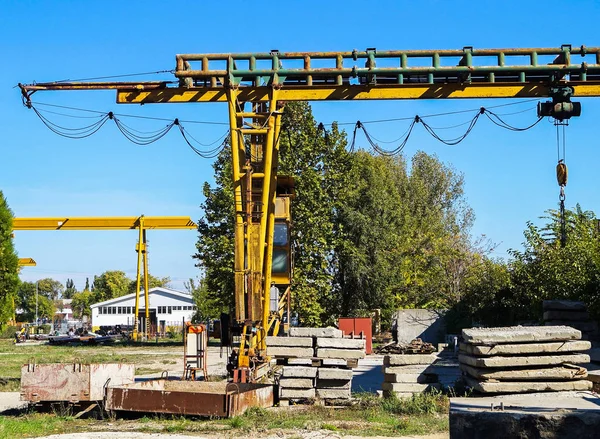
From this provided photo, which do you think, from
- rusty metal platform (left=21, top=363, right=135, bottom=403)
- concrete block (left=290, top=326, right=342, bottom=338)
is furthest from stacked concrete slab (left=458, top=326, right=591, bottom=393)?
rusty metal platform (left=21, top=363, right=135, bottom=403)

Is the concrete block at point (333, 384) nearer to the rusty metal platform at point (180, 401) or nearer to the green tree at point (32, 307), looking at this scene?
the rusty metal platform at point (180, 401)

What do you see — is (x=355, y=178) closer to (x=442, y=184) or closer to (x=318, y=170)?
(x=318, y=170)

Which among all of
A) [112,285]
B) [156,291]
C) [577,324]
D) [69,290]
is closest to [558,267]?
[577,324]

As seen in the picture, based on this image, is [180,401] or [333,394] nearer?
[180,401]

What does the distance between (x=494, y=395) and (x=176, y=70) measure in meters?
9.99

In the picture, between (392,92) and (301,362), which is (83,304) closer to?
(392,92)

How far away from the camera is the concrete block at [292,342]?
1394 centimetres

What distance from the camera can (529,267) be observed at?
22172mm

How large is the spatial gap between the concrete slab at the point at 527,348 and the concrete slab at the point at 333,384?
2.57 meters

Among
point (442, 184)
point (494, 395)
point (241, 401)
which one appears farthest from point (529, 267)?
point (442, 184)

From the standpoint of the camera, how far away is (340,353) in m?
13.8

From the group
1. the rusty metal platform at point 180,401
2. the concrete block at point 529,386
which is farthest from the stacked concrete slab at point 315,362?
the concrete block at point 529,386

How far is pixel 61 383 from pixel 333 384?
15.7ft

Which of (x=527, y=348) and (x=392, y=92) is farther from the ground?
(x=392, y=92)
